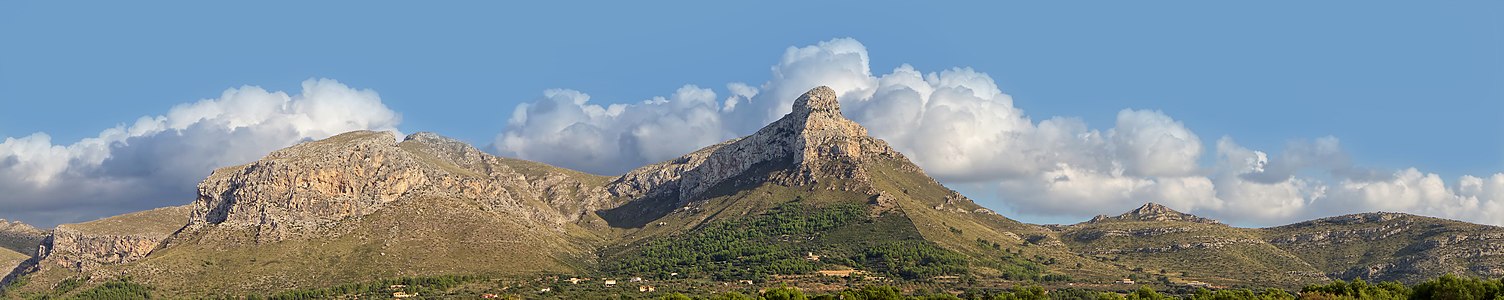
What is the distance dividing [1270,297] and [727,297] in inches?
2851

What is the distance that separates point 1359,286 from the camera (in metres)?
169

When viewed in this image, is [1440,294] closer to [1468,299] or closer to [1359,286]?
[1468,299]

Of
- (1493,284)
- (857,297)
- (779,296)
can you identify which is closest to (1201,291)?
(1493,284)

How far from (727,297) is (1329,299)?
257 ft

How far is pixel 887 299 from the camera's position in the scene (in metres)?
181

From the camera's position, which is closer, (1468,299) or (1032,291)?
(1468,299)

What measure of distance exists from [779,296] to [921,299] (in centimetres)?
2526

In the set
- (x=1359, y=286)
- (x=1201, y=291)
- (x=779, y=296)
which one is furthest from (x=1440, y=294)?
(x=779, y=296)

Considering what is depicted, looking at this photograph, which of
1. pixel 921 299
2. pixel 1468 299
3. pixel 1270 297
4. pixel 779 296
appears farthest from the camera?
pixel 921 299

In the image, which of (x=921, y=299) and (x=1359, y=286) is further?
(x=921, y=299)

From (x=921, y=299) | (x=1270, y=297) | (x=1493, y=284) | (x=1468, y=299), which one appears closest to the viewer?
(x=1468, y=299)

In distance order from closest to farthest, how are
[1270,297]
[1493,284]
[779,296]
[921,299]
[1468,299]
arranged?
[1468,299] < [1493,284] < [1270,297] < [779,296] < [921,299]

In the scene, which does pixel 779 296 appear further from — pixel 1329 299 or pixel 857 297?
pixel 1329 299

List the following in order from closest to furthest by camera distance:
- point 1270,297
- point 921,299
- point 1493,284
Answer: point 1493,284 < point 1270,297 < point 921,299
